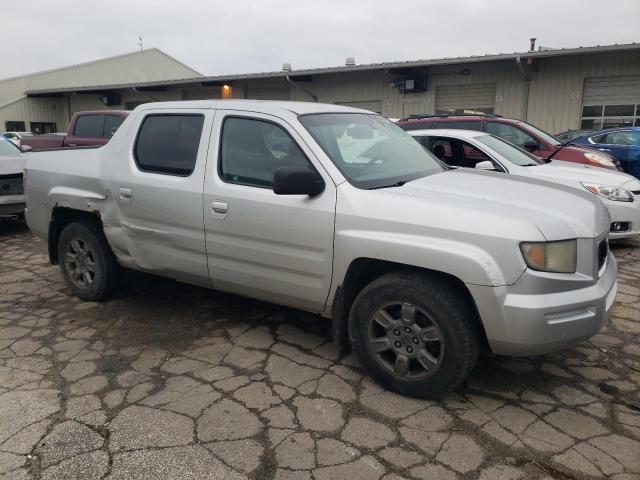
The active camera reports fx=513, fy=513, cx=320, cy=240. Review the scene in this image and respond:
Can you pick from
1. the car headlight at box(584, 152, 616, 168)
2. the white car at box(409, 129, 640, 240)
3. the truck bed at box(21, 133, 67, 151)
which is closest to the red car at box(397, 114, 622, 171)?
the car headlight at box(584, 152, 616, 168)

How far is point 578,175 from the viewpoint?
6465 millimetres

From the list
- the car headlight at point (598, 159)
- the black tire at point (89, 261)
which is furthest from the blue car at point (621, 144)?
the black tire at point (89, 261)

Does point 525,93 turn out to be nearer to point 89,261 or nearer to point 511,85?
point 511,85

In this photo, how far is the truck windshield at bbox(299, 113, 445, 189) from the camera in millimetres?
3326

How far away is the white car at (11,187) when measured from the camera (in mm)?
7394

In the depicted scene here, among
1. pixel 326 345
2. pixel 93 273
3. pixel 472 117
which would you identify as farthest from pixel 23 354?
pixel 472 117

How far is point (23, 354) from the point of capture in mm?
3707

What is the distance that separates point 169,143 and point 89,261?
1.44m

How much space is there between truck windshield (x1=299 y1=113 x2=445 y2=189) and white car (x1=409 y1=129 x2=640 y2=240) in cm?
205

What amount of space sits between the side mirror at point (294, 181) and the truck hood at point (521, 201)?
459 millimetres

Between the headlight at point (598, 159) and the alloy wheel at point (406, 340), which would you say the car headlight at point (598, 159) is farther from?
the alloy wheel at point (406, 340)

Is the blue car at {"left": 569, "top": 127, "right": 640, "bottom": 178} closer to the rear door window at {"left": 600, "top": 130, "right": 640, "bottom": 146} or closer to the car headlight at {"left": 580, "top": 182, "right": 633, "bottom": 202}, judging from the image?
the rear door window at {"left": 600, "top": 130, "right": 640, "bottom": 146}

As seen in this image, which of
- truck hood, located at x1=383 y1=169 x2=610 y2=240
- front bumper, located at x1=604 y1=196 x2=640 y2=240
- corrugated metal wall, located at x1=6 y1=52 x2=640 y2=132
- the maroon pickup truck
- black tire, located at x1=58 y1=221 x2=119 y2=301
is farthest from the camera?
corrugated metal wall, located at x1=6 y1=52 x2=640 y2=132

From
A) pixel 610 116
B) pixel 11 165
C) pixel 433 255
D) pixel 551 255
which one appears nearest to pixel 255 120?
pixel 433 255
